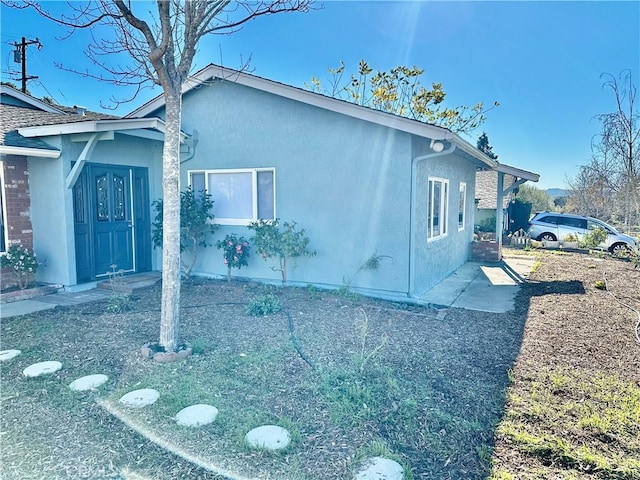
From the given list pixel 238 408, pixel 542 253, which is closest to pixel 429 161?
pixel 238 408

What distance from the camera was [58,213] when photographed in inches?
310

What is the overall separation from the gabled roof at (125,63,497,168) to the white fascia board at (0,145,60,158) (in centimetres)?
269

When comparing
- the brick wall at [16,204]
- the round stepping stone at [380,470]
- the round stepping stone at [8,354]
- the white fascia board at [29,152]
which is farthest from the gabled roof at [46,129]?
the round stepping stone at [380,470]

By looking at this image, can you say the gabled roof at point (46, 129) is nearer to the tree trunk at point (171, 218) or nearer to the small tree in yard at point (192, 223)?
the small tree in yard at point (192, 223)

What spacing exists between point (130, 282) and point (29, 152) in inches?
118

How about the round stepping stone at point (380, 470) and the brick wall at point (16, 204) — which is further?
the brick wall at point (16, 204)

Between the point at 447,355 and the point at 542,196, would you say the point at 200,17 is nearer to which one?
the point at 447,355

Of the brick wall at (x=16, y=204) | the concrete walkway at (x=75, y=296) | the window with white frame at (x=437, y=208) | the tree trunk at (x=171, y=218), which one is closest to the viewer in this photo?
the tree trunk at (x=171, y=218)

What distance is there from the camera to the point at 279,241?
8078 mm

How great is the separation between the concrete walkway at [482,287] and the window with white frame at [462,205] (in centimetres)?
131

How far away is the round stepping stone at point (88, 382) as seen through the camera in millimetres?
4020

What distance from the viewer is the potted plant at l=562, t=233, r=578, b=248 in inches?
680

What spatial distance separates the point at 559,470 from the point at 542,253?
1471 cm

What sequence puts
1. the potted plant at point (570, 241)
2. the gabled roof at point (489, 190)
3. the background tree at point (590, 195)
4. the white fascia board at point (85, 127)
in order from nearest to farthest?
the white fascia board at point (85, 127)
the background tree at point (590, 195)
the potted plant at point (570, 241)
the gabled roof at point (489, 190)
